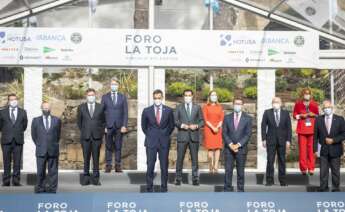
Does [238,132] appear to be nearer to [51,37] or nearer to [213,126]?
[213,126]

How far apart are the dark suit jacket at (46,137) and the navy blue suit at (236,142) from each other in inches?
106

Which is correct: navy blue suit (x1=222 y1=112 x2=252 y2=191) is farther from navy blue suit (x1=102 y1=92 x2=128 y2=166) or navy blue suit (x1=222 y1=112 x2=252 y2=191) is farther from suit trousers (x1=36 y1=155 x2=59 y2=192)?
suit trousers (x1=36 y1=155 x2=59 y2=192)

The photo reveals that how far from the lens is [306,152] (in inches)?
459

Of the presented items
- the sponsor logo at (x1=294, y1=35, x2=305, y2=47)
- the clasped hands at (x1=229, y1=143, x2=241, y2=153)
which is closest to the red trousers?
the clasped hands at (x1=229, y1=143, x2=241, y2=153)

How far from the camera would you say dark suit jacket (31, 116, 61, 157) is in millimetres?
10227

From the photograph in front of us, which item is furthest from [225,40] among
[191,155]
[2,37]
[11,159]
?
[11,159]

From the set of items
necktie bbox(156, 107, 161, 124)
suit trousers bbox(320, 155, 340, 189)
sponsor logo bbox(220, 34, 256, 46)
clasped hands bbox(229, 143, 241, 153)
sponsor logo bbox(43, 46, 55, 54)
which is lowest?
suit trousers bbox(320, 155, 340, 189)

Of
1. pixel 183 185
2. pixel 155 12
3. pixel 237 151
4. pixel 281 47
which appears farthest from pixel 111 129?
pixel 281 47

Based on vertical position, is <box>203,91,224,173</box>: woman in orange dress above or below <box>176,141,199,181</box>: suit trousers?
above

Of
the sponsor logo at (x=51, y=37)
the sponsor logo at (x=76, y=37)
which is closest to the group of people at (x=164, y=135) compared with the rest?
the sponsor logo at (x=76, y=37)

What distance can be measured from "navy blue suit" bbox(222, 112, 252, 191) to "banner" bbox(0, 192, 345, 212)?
6.23ft

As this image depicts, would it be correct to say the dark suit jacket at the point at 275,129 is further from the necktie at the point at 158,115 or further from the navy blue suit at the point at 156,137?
the necktie at the point at 158,115

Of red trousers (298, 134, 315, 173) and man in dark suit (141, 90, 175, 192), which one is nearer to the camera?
man in dark suit (141, 90, 175, 192)

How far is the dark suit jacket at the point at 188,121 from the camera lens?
35.3 feet
